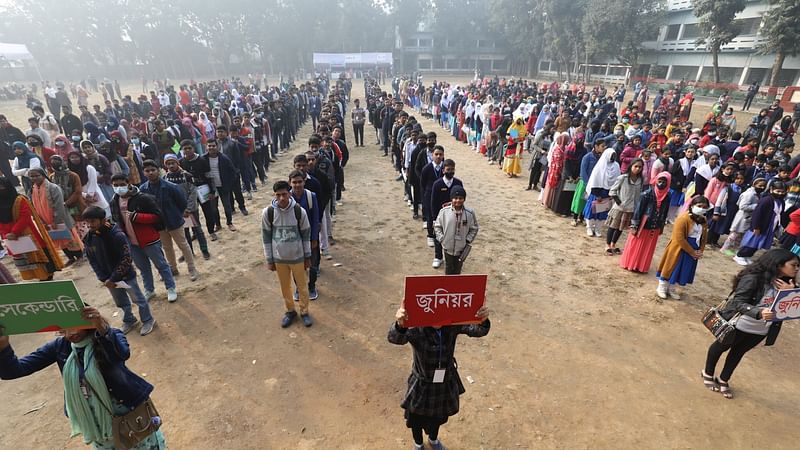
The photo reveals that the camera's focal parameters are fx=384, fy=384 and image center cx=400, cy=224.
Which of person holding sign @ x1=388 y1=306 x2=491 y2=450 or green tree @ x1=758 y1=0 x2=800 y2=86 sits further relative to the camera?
green tree @ x1=758 y1=0 x2=800 y2=86

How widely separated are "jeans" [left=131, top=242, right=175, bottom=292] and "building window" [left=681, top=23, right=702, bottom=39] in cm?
4841

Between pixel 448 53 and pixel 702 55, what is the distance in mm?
36576

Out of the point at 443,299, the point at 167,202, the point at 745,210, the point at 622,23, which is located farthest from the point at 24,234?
the point at 622,23

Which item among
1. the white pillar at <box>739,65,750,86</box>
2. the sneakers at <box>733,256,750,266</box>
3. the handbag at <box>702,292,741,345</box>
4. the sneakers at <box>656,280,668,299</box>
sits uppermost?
the white pillar at <box>739,65,750,86</box>

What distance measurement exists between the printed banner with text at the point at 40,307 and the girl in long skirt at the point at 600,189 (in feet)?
25.9

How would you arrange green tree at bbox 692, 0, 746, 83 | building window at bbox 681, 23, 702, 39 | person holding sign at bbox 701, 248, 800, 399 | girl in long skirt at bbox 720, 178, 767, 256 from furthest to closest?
1. building window at bbox 681, 23, 702, 39
2. green tree at bbox 692, 0, 746, 83
3. girl in long skirt at bbox 720, 178, 767, 256
4. person holding sign at bbox 701, 248, 800, 399

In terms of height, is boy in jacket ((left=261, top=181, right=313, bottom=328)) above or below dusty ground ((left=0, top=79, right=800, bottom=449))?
above

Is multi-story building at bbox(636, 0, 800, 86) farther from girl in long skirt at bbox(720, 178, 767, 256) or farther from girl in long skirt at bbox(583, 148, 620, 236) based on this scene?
girl in long skirt at bbox(583, 148, 620, 236)

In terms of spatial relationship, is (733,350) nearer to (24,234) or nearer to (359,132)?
(24,234)

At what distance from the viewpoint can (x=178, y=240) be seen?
19.4 ft

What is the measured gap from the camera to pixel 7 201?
17.3 feet

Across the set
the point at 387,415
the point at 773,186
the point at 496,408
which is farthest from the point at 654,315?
the point at 387,415

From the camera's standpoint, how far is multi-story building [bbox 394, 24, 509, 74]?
63.0 m

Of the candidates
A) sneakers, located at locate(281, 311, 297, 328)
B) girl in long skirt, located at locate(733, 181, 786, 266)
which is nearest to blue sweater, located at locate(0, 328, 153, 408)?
sneakers, located at locate(281, 311, 297, 328)
